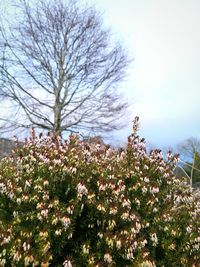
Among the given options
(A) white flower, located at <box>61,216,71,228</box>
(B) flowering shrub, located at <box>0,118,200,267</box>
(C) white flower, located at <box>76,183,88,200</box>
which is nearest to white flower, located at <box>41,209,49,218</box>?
(B) flowering shrub, located at <box>0,118,200,267</box>

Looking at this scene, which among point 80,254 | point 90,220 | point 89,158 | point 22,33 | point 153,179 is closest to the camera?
point 80,254

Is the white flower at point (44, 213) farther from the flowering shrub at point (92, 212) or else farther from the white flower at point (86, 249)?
the white flower at point (86, 249)

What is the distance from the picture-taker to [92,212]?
4539 millimetres

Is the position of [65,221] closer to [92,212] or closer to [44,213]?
[44,213]

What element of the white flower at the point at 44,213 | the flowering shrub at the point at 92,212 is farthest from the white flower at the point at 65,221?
the white flower at the point at 44,213

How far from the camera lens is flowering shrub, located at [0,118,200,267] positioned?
4.13 m

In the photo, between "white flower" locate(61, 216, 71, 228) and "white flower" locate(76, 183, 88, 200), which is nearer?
"white flower" locate(61, 216, 71, 228)

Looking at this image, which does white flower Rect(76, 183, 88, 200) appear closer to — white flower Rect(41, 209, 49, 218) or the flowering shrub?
the flowering shrub

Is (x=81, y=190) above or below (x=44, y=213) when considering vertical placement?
above

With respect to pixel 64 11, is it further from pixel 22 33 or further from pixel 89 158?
pixel 89 158

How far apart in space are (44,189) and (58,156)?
0.54m

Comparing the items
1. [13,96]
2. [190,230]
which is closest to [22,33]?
[13,96]

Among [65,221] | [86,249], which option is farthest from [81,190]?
[86,249]

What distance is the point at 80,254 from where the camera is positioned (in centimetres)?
426
